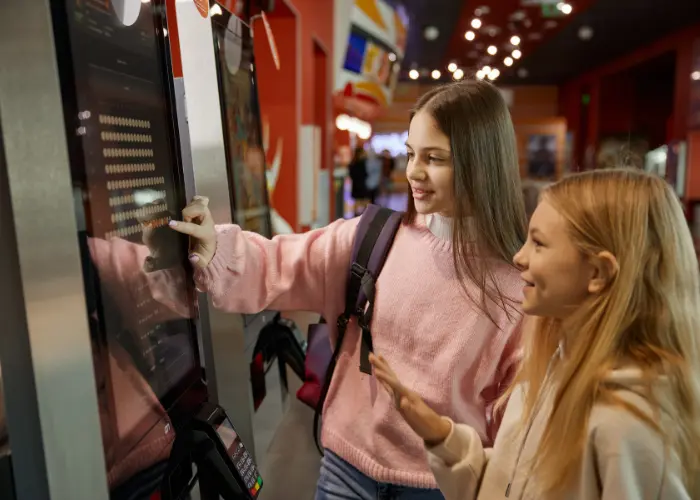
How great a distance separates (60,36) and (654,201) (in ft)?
2.73

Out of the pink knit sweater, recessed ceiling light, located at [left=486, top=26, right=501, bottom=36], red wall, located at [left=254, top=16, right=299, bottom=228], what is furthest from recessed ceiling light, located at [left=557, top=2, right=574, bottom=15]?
the pink knit sweater

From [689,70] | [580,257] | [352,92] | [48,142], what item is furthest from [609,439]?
[689,70]

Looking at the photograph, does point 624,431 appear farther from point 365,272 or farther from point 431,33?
point 431,33

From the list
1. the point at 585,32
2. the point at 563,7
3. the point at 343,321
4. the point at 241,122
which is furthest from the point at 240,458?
the point at 585,32

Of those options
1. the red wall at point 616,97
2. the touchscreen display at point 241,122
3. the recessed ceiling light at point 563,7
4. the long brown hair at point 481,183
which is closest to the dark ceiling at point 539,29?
the red wall at point 616,97

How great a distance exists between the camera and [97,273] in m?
0.78

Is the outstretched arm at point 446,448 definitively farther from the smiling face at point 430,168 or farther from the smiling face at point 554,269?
the smiling face at point 430,168

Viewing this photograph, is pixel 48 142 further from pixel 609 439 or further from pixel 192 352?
pixel 609 439

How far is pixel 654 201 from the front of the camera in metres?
0.92

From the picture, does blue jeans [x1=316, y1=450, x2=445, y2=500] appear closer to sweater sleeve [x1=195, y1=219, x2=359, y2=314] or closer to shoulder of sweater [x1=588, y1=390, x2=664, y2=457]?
sweater sleeve [x1=195, y1=219, x2=359, y2=314]

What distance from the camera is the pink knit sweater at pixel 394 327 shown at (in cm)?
131

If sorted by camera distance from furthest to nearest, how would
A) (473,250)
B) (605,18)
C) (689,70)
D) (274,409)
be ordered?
(689,70) → (605,18) → (274,409) → (473,250)

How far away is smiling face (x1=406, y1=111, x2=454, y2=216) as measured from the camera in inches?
51.8

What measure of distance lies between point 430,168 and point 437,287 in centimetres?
26
